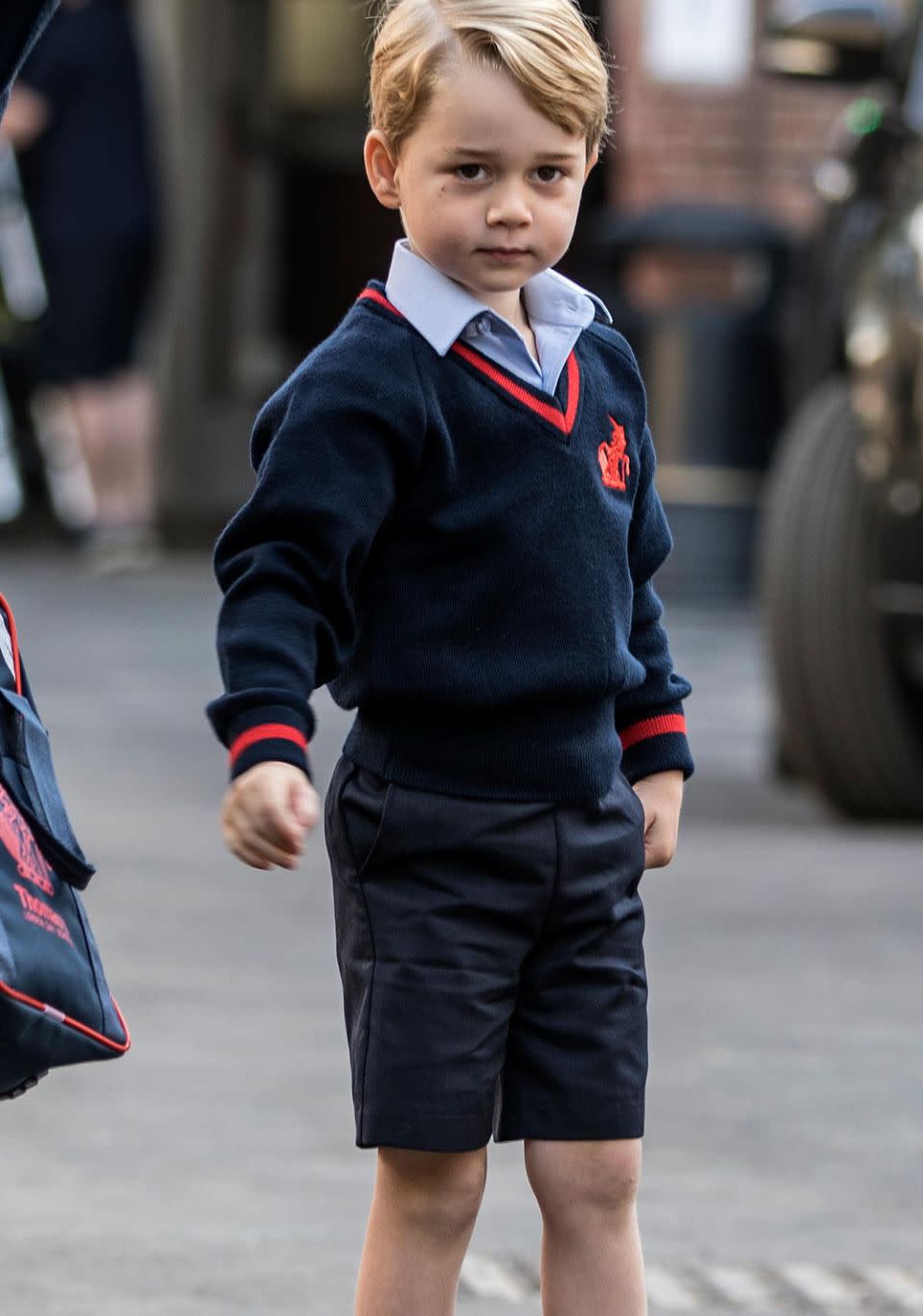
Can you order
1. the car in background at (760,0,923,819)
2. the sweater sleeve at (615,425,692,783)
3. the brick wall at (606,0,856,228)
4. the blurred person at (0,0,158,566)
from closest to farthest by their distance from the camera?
the sweater sleeve at (615,425,692,783) → the car in background at (760,0,923,819) → the blurred person at (0,0,158,566) → the brick wall at (606,0,856,228)

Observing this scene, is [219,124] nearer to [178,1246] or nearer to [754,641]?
[754,641]

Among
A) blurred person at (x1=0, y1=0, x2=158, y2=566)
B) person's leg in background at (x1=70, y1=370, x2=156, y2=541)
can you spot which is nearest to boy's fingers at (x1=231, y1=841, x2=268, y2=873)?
blurred person at (x1=0, y1=0, x2=158, y2=566)

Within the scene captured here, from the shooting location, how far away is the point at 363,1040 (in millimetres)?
2641

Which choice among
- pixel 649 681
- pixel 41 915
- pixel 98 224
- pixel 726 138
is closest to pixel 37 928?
pixel 41 915

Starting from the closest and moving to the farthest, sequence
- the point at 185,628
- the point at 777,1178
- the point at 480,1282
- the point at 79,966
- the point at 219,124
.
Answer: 1. the point at 79,966
2. the point at 480,1282
3. the point at 777,1178
4. the point at 185,628
5. the point at 219,124

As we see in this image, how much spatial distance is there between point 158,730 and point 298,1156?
12.4ft

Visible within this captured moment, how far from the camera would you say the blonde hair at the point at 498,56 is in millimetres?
2533

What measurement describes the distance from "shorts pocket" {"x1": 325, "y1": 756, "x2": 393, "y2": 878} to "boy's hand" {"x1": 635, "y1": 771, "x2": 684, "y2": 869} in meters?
0.29

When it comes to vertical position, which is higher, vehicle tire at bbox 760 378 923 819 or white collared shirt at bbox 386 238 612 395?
white collared shirt at bbox 386 238 612 395

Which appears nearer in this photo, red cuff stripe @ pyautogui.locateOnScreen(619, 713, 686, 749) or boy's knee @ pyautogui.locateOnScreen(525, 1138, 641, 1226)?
boy's knee @ pyautogui.locateOnScreen(525, 1138, 641, 1226)

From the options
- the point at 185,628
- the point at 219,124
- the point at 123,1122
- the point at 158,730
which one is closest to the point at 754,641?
the point at 185,628

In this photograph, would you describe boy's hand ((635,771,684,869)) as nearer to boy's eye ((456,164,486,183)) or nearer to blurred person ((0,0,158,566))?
boy's eye ((456,164,486,183))

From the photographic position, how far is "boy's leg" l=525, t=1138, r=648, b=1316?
8.80 feet

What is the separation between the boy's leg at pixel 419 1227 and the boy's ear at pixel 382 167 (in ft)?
2.70
